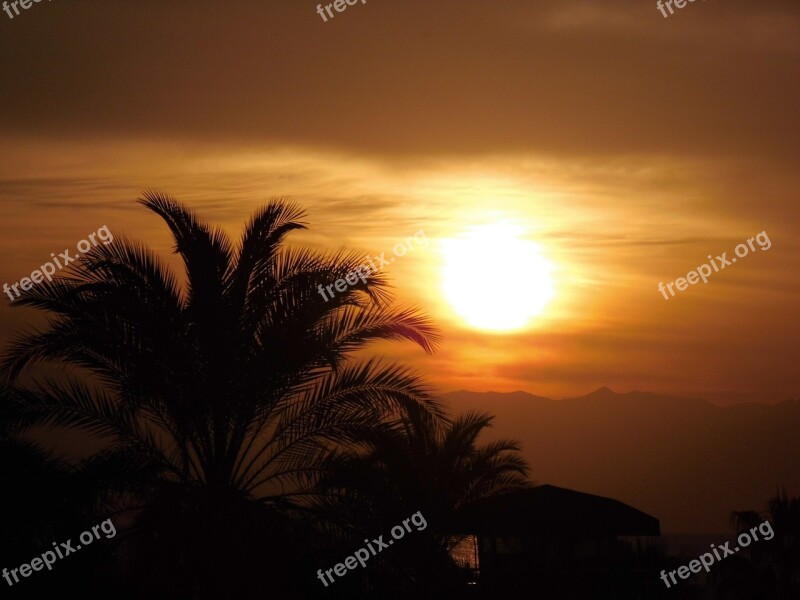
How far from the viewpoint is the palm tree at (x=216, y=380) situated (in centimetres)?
1323

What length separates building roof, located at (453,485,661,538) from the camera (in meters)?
20.7

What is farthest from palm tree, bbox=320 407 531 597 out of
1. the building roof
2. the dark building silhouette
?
the dark building silhouette

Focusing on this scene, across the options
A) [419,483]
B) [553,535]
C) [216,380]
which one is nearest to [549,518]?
[553,535]

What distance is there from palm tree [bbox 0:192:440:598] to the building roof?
7.17 meters

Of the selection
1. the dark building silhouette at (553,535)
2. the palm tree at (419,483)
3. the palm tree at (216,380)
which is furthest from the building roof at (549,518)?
the palm tree at (216,380)

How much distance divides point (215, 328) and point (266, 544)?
2.80 metres

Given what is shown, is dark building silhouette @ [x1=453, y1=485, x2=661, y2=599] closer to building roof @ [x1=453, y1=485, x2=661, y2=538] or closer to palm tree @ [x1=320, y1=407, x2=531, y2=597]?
building roof @ [x1=453, y1=485, x2=661, y2=538]

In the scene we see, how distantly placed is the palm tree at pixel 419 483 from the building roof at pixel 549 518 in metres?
0.33

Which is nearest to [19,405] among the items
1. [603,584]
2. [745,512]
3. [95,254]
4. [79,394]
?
[79,394]

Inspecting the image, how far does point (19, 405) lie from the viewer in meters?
13.7

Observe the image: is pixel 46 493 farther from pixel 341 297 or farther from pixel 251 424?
pixel 341 297

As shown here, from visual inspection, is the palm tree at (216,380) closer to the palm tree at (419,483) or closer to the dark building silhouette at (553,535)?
the palm tree at (419,483)

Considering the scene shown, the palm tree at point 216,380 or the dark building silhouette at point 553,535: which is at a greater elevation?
the palm tree at point 216,380

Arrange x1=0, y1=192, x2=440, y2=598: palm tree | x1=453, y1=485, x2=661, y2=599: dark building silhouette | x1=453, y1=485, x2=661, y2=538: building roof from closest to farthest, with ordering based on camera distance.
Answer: x1=0, y1=192, x2=440, y2=598: palm tree → x1=453, y1=485, x2=661, y2=599: dark building silhouette → x1=453, y1=485, x2=661, y2=538: building roof
